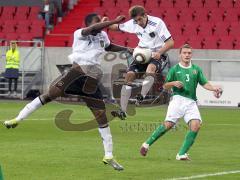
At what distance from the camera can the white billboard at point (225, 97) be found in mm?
30158

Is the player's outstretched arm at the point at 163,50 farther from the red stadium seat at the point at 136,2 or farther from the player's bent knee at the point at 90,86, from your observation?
the red stadium seat at the point at 136,2

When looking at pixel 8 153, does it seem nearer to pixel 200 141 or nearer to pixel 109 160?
pixel 109 160

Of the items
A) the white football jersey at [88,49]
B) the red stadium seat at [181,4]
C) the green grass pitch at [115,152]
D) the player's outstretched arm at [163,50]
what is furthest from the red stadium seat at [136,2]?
the white football jersey at [88,49]

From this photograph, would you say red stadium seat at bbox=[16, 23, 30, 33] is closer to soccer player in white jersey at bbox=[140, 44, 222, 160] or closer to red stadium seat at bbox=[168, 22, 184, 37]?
red stadium seat at bbox=[168, 22, 184, 37]

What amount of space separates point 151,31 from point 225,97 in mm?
15153

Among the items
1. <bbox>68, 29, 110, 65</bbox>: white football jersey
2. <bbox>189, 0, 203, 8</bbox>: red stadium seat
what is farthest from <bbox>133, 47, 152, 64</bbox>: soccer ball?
<bbox>189, 0, 203, 8</bbox>: red stadium seat

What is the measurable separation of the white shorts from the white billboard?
17.3m

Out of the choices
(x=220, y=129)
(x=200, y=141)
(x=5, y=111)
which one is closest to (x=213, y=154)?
(x=200, y=141)

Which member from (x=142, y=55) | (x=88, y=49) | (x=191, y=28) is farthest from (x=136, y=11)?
(x=191, y=28)

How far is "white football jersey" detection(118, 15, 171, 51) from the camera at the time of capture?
1560cm

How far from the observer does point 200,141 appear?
16500 mm

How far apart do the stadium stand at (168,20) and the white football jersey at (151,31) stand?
17992mm

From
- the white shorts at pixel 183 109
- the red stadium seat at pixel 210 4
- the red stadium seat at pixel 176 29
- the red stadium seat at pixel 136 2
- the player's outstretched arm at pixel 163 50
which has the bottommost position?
the red stadium seat at pixel 176 29

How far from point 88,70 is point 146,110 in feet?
51.2
